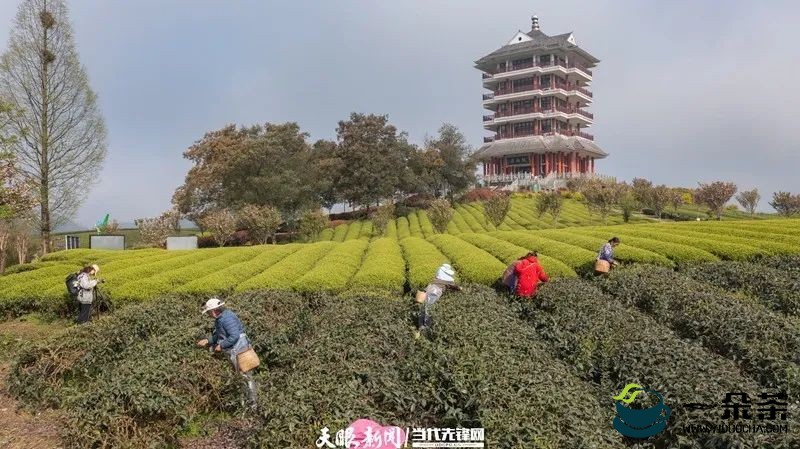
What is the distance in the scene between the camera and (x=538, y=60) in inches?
2650

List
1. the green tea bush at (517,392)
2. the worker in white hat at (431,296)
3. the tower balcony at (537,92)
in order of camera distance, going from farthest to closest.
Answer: the tower balcony at (537,92) → the worker in white hat at (431,296) → the green tea bush at (517,392)

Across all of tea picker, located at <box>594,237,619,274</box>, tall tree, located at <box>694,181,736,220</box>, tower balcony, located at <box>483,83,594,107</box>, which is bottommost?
tea picker, located at <box>594,237,619,274</box>

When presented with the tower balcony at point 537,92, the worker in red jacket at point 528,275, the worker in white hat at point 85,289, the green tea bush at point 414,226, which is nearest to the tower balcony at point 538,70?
the tower balcony at point 537,92

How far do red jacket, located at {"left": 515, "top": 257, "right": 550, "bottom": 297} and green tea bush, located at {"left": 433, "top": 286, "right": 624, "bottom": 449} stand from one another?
3.33 meters

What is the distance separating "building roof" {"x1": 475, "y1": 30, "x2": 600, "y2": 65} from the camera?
66312 millimetres

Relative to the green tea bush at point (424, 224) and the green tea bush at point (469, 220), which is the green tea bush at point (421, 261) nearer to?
the green tea bush at point (424, 224)

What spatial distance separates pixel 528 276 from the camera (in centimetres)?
1342

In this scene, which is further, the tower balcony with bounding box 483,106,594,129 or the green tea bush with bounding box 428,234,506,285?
the tower balcony with bounding box 483,106,594,129

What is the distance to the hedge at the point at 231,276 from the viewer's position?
1612 centimetres

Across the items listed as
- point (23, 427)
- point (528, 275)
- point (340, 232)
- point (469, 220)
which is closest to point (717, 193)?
point (469, 220)

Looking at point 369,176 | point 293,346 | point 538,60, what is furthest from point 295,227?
point 538,60

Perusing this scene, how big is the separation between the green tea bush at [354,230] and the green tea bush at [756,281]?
28229mm

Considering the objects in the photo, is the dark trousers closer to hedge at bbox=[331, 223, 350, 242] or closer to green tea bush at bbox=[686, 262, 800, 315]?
green tea bush at bbox=[686, 262, 800, 315]

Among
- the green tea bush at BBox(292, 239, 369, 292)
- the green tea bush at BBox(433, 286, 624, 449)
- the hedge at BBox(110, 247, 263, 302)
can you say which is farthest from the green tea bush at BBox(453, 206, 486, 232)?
the green tea bush at BBox(433, 286, 624, 449)
